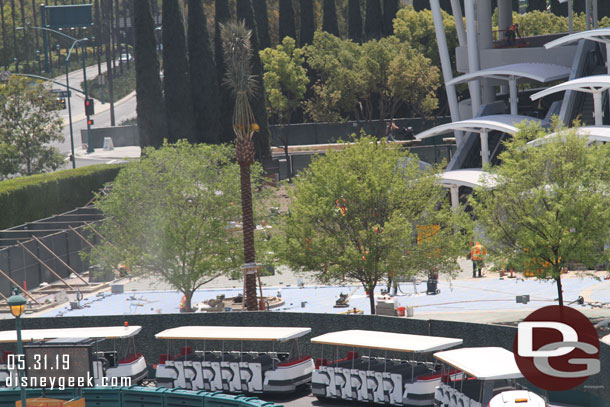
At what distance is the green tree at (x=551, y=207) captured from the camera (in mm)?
33781

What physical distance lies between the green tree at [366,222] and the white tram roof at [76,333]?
973cm

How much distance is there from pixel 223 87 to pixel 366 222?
43679 mm

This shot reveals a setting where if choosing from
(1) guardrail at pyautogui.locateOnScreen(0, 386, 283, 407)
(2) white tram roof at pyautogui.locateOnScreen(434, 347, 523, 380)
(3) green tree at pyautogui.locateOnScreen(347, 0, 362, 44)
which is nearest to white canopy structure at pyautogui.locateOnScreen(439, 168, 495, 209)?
(2) white tram roof at pyautogui.locateOnScreen(434, 347, 523, 380)

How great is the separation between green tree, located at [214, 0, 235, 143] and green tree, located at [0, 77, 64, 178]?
13851 mm

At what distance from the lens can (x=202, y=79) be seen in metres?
79.1

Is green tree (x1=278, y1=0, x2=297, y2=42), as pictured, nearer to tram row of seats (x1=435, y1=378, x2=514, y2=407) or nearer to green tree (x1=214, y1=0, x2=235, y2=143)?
green tree (x1=214, y1=0, x2=235, y2=143)

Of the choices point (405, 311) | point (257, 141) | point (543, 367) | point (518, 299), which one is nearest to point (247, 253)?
point (405, 311)

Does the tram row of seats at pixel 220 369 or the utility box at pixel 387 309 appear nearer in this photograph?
the tram row of seats at pixel 220 369

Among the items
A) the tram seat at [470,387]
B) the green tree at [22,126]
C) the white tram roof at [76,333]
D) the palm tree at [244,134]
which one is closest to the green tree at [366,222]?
the palm tree at [244,134]

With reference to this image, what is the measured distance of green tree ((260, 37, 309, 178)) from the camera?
9088cm

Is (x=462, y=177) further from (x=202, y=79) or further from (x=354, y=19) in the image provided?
(x=354, y=19)

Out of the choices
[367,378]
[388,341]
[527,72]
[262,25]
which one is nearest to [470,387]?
[388,341]

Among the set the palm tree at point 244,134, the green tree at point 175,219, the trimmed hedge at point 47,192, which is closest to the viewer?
the palm tree at point 244,134

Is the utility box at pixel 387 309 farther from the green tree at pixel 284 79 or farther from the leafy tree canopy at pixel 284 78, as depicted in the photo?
the leafy tree canopy at pixel 284 78
